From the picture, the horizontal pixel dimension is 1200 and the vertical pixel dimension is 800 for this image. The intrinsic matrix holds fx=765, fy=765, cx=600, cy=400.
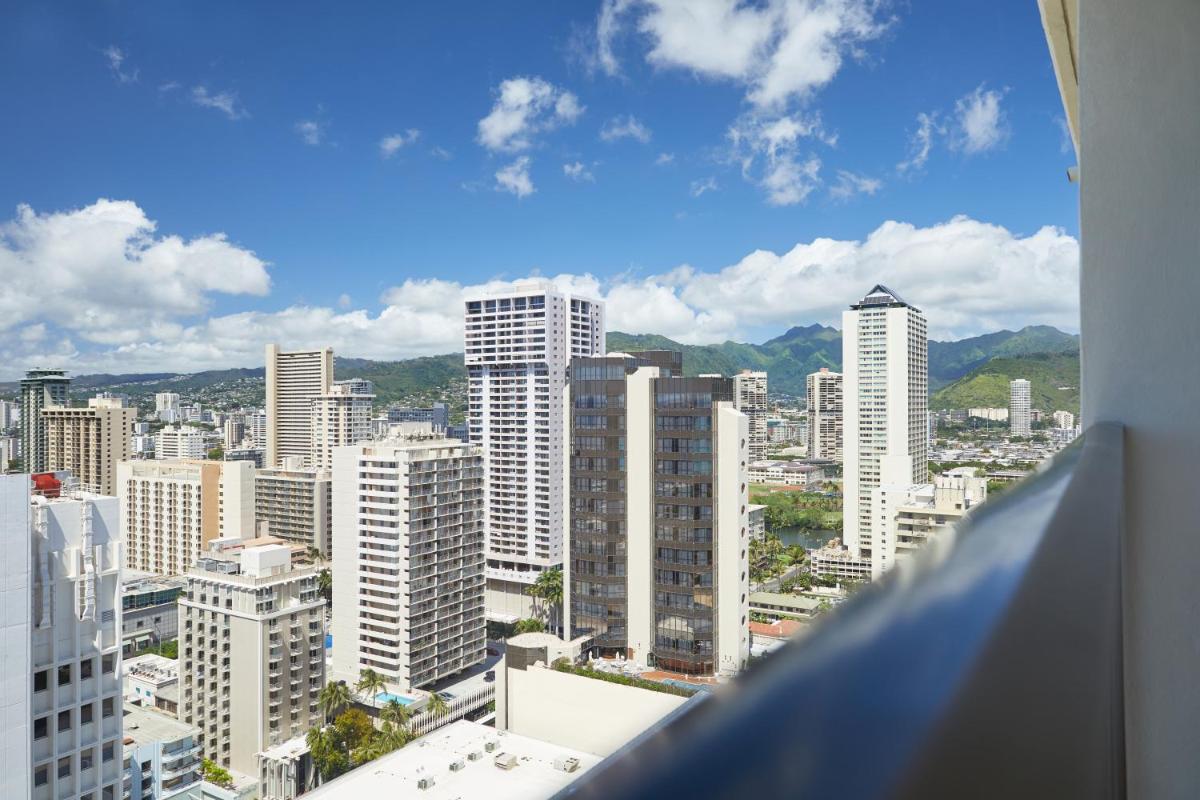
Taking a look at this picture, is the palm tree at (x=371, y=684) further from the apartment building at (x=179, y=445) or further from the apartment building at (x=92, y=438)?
the apartment building at (x=179, y=445)

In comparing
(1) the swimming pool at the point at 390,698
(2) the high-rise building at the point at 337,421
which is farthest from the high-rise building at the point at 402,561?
(2) the high-rise building at the point at 337,421

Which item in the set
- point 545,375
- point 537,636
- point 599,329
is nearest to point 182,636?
point 537,636

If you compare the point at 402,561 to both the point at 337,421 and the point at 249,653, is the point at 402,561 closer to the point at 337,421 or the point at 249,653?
the point at 249,653

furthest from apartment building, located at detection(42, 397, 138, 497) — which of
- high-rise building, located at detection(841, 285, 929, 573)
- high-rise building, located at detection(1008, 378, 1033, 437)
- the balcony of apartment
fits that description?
high-rise building, located at detection(1008, 378, 1033, 437)

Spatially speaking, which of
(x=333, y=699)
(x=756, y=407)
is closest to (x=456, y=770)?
(x=333, y=699)

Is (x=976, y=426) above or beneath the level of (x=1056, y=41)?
beneath

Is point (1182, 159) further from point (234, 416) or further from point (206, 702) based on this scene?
point (234, 416)
